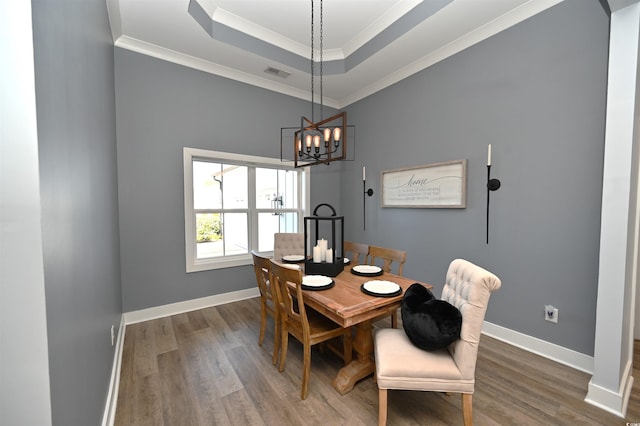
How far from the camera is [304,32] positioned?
293 cm

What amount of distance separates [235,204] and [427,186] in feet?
8.42

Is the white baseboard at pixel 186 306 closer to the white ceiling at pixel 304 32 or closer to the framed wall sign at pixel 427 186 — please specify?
the framed wall sign at pixel 427 186

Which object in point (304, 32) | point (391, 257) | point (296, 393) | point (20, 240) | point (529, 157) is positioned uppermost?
point (304, 32)

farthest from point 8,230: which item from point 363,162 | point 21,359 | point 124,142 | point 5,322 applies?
point 363,162

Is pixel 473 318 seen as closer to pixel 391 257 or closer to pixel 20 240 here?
pixel 391 257

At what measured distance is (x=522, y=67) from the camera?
2.28 m

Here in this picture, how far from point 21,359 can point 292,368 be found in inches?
69.5

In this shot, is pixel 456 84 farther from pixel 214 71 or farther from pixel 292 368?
pixel 292 368

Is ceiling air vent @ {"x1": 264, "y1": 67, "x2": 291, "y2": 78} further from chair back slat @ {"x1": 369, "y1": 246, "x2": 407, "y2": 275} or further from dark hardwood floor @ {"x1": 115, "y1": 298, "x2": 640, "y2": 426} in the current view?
dark hardwood floor @ {"x1": 115, "y1": 298, "x2": 640, "y2": 426}

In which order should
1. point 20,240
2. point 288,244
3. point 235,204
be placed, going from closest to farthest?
point 20,240 < point 288,244 < point 235,204

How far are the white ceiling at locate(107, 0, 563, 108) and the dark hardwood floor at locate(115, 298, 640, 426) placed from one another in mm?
3039

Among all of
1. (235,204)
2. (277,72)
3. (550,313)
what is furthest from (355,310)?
(277,72)

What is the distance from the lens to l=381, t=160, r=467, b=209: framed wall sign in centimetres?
271

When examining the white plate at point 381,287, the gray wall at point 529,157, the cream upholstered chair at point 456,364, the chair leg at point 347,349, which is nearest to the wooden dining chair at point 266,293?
the chair leg at point 347,349
